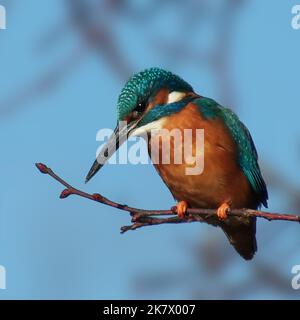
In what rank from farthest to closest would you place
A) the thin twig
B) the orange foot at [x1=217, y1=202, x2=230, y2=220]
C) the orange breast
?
the orange breast < the orange foot at [x1=217, y1=202, x2=230, y2=220] < the thin twig

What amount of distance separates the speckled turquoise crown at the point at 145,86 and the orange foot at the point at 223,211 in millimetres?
533

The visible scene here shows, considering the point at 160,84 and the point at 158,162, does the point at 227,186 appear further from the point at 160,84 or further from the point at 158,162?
the point at 160,84

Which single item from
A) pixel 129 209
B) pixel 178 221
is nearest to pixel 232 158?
pixel 178 221

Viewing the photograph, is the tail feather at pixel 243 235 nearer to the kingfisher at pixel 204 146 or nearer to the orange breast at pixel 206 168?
the kingfisher at pixel 204 146

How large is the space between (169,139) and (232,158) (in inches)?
12.7

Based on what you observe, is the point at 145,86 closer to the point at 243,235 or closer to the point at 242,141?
the point at 242,141

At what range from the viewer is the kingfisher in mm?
2803

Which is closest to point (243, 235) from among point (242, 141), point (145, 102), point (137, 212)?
point (242, 141)

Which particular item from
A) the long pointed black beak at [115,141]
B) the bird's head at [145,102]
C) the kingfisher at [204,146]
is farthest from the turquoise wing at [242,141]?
the long pointed black beak at [115,141]

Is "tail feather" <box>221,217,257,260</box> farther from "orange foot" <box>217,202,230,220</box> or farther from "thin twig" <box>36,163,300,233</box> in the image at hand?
"thin twig" <box>36,163,300,233</box>

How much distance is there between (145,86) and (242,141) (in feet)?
1.74

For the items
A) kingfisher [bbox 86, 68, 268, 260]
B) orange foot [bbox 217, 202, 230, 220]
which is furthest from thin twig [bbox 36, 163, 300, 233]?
kingfisher [bbox 86, 68, 268, 260]

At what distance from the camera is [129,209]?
2.03 meters

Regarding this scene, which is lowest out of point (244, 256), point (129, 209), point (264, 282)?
point (264, 282)
